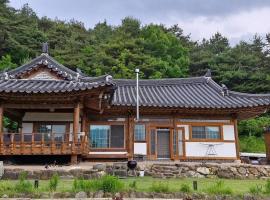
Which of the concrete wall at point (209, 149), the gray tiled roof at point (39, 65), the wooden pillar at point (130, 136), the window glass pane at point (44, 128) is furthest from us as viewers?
the concrete wall at point (209, 149)

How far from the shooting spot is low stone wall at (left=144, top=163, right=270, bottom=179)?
17.1 metres

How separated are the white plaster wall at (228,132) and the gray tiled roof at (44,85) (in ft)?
29.5

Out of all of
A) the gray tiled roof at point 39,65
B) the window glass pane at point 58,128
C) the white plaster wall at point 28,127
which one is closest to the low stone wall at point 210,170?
the window glass pane at point 58,128

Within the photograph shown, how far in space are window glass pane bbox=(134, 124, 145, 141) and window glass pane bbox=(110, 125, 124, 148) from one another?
2.85 ft

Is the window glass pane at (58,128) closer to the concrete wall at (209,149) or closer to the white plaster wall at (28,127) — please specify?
the white plaster wall at (28,127)

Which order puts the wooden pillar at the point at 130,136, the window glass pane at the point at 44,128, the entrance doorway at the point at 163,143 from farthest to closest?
the entrance doorway at the point at 163,143 < the wooden pillar at the point at 130,136 < the window glass pane at the point at 44,128

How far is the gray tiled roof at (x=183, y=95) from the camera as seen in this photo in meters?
20.4

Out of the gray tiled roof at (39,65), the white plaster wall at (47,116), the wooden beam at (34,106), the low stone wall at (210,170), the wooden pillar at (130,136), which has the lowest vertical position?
the low stone wall at (210,170)

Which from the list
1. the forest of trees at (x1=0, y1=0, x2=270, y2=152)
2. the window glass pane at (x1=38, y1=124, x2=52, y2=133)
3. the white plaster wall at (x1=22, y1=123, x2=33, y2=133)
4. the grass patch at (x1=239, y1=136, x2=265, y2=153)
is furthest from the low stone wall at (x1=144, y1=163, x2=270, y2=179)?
the forest of trees at (x1=0, y1=0, x2=270, y2=152)

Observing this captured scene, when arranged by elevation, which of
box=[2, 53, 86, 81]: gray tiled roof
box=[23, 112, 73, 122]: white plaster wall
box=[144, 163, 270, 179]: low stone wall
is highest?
box=[2, 53, 86, 81]: gray tiled roof

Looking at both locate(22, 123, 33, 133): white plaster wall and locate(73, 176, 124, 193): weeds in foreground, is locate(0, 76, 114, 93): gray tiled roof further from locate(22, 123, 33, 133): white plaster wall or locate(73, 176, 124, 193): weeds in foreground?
locate(73, 176, 124, 193): weeds in foreground

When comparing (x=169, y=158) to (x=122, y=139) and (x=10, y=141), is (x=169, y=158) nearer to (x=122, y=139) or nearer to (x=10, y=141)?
(x=122, y=139)

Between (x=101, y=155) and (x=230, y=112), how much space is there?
8.26m

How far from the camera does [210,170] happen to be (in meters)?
17.8
